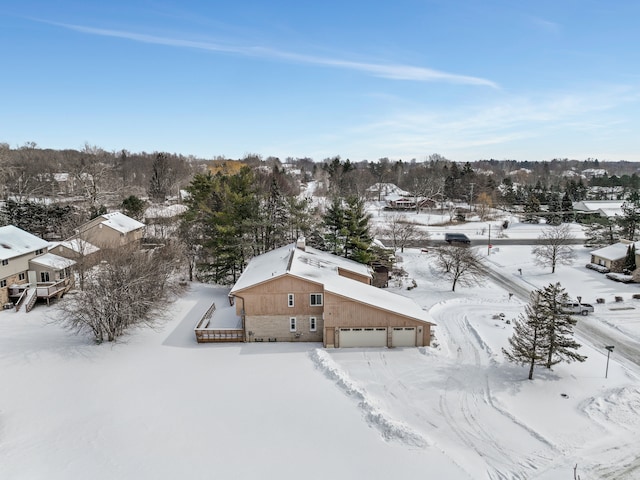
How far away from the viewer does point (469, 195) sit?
317 ft

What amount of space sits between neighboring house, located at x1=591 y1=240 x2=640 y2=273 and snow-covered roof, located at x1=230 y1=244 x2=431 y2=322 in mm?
28297

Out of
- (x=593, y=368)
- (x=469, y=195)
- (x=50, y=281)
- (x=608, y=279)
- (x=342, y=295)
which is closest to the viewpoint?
(x=593, y=368)

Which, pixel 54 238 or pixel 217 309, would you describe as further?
pixel 54 238

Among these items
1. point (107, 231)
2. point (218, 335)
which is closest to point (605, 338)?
point (218, 335)

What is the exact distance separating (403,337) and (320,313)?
5400mm

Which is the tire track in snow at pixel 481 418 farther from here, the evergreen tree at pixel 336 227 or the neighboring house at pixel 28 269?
the neighboring house at pixel 28 269

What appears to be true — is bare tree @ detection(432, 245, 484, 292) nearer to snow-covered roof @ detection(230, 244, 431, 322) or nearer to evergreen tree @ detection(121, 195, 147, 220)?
snow-covered roof @ detection(230, 244, 431, 322)

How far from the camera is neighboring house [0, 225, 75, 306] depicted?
31.5 metres

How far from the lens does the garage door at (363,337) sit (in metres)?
24.8

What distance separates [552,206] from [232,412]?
8131 cm

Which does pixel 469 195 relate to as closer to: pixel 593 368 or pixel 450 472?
pixel 593 368

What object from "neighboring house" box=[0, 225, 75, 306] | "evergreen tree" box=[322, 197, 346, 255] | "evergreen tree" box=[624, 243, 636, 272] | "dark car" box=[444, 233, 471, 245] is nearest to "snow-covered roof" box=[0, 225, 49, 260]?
"neighboring house" box=[0, 225, 75, 306]

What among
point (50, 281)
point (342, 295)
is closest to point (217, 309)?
point (342, 295)

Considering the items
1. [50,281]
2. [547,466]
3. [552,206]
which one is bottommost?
[547,466]
